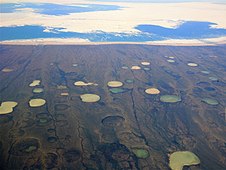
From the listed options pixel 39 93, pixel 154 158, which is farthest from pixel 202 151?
pixel 39 93

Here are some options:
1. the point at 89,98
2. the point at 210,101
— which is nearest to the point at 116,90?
the point at 89,98

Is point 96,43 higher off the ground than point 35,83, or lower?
higher

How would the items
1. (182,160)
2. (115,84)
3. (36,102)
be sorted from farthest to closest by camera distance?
(115,84) → (36,102) → (182,160)

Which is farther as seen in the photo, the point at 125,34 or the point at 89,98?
the point at 125,34

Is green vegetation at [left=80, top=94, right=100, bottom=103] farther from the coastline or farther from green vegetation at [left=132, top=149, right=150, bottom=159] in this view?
the coastline

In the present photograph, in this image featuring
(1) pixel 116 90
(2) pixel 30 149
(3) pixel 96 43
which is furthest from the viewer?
(3) pixel 96 43

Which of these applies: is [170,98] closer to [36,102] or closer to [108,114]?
[108,114]

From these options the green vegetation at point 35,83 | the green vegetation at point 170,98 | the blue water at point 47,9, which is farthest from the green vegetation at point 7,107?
the blue water at point 47,9

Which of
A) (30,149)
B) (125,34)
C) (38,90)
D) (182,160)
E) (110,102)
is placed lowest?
(182,160)
